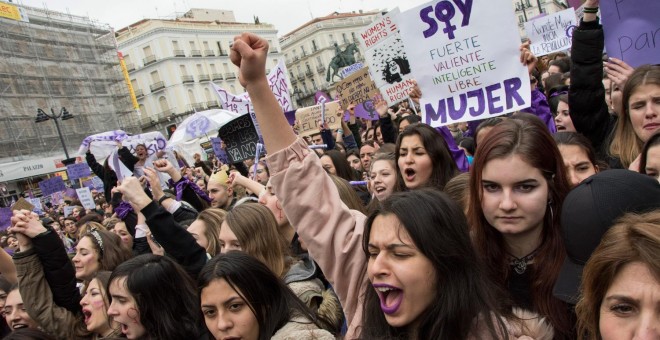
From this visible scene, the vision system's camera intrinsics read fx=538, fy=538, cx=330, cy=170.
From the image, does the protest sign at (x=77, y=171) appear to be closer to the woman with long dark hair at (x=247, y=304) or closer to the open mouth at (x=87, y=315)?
the open mouth at (x=87, y=315)

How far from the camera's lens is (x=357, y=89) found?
8203mm

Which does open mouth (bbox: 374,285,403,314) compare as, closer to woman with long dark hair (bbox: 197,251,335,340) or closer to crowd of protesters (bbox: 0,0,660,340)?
crowd of protesters (bbox: 0,0,660,340)

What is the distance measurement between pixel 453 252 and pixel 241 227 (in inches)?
69.6

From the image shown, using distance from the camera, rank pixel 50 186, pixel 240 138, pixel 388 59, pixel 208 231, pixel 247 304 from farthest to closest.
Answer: pixel 50 186 < pixel 240 138 < pixel 388 59 < pixel 208 231 < pixel 247 304

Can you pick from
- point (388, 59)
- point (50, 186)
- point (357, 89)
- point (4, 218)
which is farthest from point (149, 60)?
point (388, 59)

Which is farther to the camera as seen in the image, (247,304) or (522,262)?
(247,304)

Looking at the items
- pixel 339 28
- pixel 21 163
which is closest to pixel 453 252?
pixel 21 163

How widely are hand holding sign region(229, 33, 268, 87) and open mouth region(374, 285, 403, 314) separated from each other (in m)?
0.87

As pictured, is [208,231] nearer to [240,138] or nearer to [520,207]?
[520,207]

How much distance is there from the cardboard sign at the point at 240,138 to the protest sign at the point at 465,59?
3.26 meters

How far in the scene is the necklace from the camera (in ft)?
6.78

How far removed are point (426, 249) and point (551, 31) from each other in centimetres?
940

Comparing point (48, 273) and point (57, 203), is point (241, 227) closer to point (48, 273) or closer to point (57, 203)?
point (48, 273)

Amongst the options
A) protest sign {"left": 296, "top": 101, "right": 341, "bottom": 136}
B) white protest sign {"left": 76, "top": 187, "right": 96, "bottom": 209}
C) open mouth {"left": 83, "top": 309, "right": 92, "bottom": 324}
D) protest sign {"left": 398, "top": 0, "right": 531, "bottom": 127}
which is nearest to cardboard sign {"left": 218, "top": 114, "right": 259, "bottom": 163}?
protest sign {"left": 296, "top": 101, "right": 341, "bottom": 136}
